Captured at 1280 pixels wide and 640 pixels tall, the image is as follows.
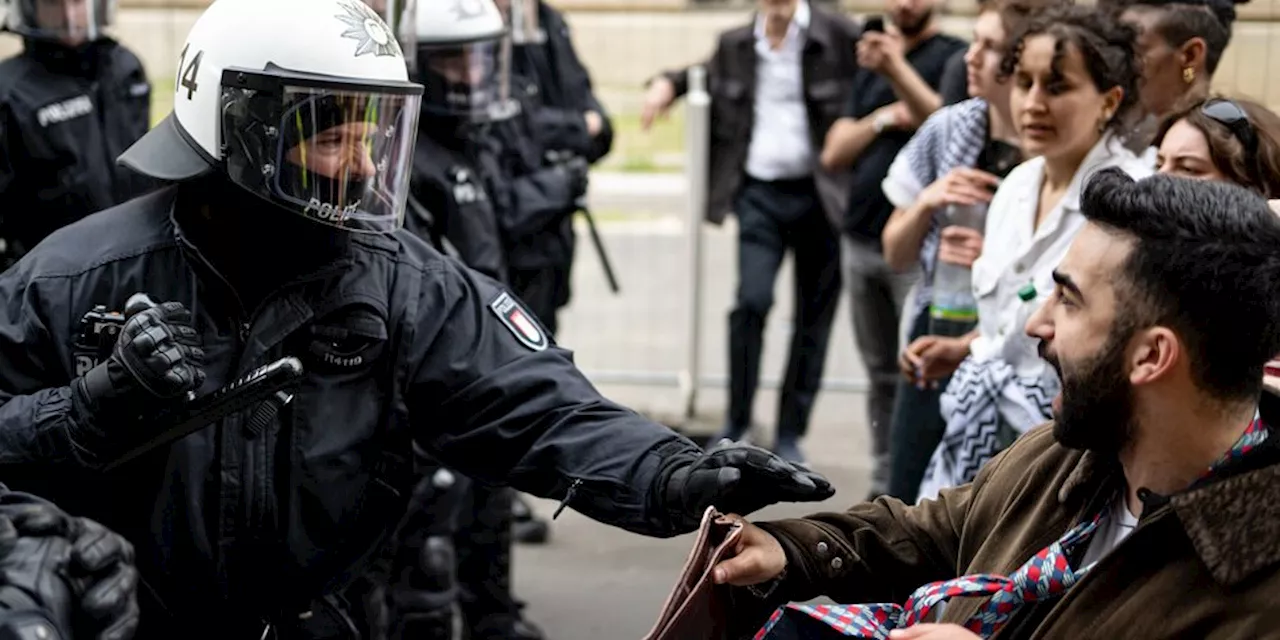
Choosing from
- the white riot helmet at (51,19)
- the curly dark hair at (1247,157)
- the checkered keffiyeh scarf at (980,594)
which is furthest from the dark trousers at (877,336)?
the checkered keffiyeh scarf at (980,594)

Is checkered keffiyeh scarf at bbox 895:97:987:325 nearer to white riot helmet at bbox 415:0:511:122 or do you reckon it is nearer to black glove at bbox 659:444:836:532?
white riot helmet at bbox 415:0:511:122

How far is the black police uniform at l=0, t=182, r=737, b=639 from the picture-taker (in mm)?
3113

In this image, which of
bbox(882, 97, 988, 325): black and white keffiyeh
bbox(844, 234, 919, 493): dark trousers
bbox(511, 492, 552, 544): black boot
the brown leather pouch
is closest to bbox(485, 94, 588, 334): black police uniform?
bbox(511, 492, 552, 544): black boot

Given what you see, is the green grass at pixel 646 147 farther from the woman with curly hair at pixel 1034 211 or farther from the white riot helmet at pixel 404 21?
the woman with curly hair at pixel 1034 211

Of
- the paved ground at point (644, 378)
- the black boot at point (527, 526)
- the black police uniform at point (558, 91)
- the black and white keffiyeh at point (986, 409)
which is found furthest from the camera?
the black police uniform at point (558, 91)

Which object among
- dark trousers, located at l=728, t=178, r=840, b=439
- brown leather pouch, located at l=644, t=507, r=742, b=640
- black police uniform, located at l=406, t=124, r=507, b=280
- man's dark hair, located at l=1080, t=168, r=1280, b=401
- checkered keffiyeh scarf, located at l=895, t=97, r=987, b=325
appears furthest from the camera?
dark trousers, located at l=728, t=178, r=840, b=439

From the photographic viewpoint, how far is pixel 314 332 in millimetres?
3174

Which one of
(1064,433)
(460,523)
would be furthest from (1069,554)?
(460,523)

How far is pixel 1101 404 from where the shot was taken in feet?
8.87

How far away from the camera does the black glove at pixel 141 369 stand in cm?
283

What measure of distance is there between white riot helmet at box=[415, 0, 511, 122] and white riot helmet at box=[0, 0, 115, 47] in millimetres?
1603

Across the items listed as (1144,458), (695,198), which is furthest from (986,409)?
(695,198)

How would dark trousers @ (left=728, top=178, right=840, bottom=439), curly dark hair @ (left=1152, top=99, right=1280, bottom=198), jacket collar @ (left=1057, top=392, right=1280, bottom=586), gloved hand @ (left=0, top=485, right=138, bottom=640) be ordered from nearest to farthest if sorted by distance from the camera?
gloved hand @ (left=0, top=485, right=138, bottom=640) → jacket collar @ (left=1057, top=392, right=1280, bottom=586) → curly dark hair @ (left=1152, top=99, right=1280, bottom=198) → dark trousers @ (left=728, top=178, right=840, bottom=439)

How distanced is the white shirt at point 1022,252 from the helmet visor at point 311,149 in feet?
5.23
